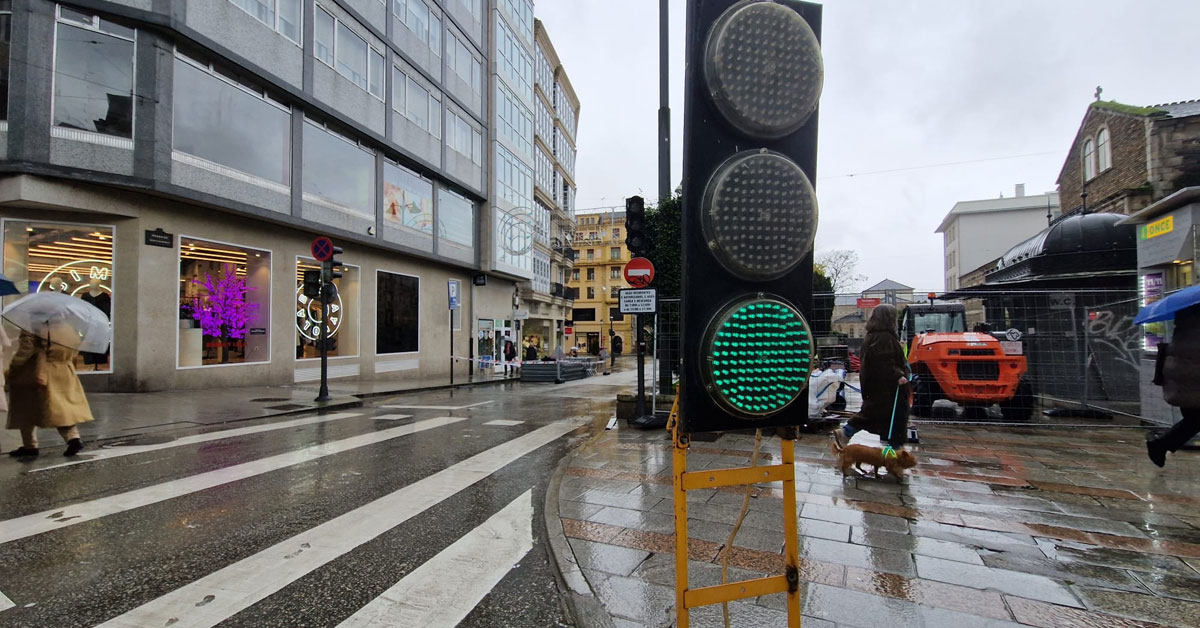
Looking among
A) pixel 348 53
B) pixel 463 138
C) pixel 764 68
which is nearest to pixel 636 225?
pixel 764 68

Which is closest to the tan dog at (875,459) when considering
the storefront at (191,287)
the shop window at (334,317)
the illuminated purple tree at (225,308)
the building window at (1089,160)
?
the storefront at (191,287)

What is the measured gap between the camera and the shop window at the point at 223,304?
13047mm

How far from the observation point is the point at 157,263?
482 inches

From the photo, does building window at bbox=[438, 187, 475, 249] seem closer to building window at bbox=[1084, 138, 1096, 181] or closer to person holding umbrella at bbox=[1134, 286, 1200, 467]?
person holding umbrella at bbox=[1134, 286, 1200, 467]

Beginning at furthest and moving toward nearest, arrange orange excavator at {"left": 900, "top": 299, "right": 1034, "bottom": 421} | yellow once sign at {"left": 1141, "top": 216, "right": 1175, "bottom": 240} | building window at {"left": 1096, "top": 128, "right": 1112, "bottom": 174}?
1. building window at {"left": 1096, "top": 128, "right": 1112, "bottom": 174}
2. orange excavator at {"left": 900, "top": 299, "right": 1034, "bottom": 421}
3. yellow once sign at {"left": 1141, "top": 216, "right": 1175, "bottom": 240}

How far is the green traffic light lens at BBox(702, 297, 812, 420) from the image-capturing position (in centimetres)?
169

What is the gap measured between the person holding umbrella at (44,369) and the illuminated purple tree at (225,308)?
780 centimetres

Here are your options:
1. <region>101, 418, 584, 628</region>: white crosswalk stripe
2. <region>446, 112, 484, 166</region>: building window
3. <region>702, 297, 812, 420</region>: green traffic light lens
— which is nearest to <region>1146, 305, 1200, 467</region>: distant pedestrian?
<region>702, 297, 812, 420</region>: green traffic light lens

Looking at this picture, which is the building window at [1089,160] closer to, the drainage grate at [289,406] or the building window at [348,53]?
the building window at [348,53]

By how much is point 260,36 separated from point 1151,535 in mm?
18536

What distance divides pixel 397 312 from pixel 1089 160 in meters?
27.0

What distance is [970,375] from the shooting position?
8.48m

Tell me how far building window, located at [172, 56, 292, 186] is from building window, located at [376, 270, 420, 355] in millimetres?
5597

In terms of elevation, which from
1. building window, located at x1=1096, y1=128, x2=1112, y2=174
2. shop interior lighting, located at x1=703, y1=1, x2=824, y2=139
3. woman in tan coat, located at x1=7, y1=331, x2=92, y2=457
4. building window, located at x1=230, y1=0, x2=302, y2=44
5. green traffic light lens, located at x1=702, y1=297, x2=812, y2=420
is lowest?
woman in tan coat, located at x1=7, y1=331, x2=92, y2=457
